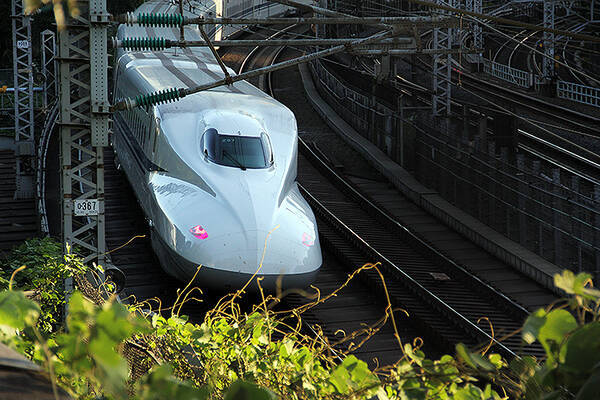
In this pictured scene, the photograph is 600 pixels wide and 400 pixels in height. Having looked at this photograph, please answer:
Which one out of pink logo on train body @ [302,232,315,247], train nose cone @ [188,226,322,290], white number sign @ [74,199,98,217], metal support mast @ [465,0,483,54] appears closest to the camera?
white number sign @ [74,199,98,217]

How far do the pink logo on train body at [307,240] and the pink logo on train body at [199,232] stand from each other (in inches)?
62.0

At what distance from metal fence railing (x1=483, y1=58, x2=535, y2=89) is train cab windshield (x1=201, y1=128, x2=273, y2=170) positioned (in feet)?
95.0

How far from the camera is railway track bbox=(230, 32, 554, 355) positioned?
13.7 metres

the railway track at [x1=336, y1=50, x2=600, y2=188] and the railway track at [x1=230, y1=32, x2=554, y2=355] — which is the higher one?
the railway track at [x1=336, y1=50, x2=600, y2=188]

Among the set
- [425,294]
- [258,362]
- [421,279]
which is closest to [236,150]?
[425,294]

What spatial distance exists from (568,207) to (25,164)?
1629 centimetres

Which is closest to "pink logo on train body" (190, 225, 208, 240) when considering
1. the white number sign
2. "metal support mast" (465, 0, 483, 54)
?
the white number sign

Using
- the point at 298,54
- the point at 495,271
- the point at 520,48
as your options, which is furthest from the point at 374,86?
the point at 520,48

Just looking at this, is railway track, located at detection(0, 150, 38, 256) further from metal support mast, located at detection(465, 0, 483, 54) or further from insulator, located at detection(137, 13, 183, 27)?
metal support mast, located at detection(465, 0, 483, 54)

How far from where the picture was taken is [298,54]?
53.9 m

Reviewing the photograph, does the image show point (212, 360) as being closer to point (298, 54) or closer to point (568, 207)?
point (568, 207)

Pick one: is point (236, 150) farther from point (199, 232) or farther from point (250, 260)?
point (250, 260)

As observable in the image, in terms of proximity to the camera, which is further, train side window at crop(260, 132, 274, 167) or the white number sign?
train side window at crop(260, 132, 274, 167)

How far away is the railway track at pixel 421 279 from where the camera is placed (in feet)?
45.0
